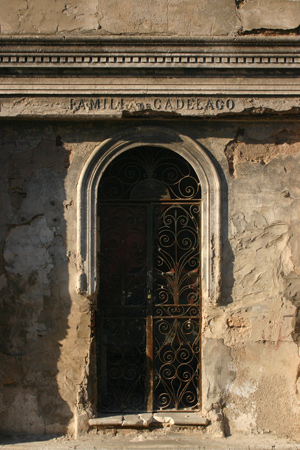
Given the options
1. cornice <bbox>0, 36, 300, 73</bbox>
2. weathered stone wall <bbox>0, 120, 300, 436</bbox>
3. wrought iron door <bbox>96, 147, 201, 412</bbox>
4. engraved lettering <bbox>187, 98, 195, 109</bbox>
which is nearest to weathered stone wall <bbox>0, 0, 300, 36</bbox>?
cornice <bbox>0, 36, 300, 73</bbox>

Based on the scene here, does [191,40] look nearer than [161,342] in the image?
Yes

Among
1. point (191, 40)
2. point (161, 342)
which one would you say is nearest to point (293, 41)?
point (191, 40)

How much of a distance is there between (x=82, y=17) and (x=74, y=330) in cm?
304

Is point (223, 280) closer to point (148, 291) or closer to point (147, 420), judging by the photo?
point (148, 291)

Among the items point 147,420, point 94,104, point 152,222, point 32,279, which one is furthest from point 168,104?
point 147,420

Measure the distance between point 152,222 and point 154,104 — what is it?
1.16 meters

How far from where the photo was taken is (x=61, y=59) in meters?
4.73

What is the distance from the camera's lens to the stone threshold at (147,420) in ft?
15.7

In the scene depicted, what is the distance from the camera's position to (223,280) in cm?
492

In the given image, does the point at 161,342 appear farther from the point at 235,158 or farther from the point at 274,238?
the point at 235,158

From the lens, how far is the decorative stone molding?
4.86 m

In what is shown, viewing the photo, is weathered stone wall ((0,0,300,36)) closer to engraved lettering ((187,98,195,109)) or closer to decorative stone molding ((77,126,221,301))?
engraved lettering ((187,98,195,109))

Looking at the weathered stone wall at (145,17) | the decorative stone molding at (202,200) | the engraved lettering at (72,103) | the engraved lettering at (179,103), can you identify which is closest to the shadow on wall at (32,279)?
the decorative stone molding at (202,200)

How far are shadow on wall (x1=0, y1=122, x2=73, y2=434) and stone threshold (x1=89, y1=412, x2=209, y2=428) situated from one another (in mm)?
367
